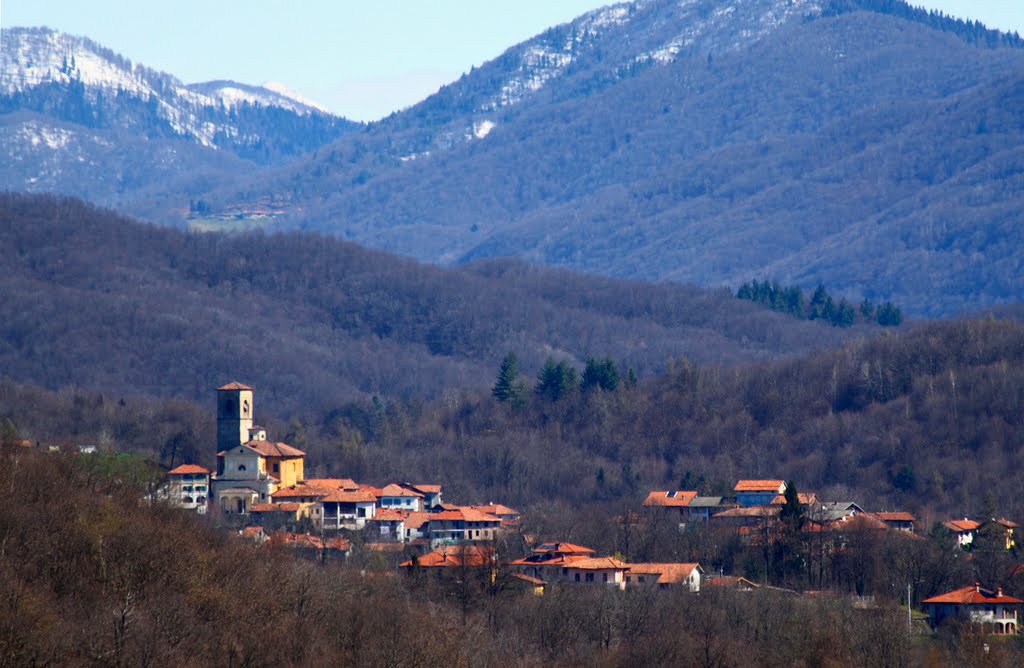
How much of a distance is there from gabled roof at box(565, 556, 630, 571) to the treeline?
13.4 ft

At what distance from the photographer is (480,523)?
102188 millimetres

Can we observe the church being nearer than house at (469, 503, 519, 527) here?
No

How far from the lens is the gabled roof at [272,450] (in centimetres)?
11044

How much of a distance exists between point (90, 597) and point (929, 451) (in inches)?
2786

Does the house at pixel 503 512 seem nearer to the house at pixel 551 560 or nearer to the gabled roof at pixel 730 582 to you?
the house at pixel 551 560

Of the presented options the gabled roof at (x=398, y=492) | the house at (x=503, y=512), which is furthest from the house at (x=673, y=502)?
the gabled roof at (x=398, y=492)

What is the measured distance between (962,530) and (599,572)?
18.9 m

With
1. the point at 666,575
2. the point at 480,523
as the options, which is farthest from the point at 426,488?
the point at 666,575

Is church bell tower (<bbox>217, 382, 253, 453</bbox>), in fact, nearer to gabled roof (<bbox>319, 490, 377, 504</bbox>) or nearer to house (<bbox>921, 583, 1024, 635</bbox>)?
gabled roof (<bbox>319, 490, 377, 504</bbox>)

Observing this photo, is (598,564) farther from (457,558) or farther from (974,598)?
(974,598)

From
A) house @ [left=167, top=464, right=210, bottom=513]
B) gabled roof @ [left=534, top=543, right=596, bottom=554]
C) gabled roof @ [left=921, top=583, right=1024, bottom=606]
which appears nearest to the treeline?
gabled roof @ [left=921, top=583, right=1024, bottom=606]

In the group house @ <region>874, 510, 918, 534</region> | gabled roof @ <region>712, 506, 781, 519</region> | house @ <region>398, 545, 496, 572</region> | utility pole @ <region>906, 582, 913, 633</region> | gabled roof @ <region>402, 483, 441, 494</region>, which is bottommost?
utility pole @ <region>906, 582, 913, 633</region>

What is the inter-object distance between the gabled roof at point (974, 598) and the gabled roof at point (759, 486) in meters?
29.8

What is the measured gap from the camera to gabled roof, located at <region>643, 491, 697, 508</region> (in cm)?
10650
